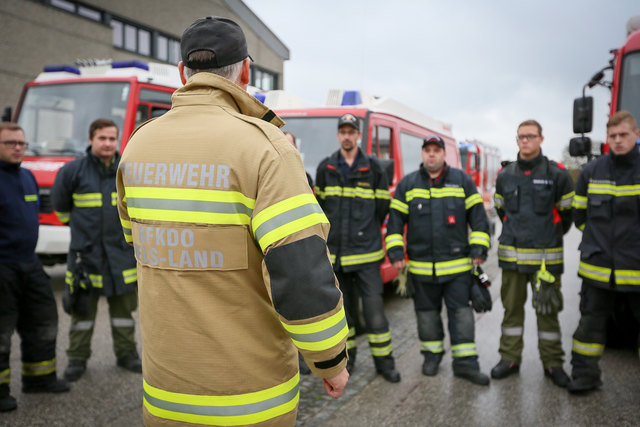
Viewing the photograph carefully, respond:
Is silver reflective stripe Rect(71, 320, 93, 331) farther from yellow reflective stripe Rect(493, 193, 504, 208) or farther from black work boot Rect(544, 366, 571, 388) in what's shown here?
black work boot Rect(544, 366, 571, 388)

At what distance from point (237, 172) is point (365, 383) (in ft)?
10.1

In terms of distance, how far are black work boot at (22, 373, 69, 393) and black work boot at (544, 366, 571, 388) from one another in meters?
3.80

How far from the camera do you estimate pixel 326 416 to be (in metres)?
3.58

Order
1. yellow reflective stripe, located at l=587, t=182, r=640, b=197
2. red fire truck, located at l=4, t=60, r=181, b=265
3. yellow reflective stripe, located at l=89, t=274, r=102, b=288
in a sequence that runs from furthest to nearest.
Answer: red fire truck, located at l=4, t=60, r=181, b=265 < yellow reflective stripe, located at l=89, t=274, r=102, b=288 < yellow reflective stripe, located at l=587, t=182, r=640, b=197

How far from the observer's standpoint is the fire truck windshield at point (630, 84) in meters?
5.25

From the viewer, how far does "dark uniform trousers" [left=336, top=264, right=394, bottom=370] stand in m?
4.36

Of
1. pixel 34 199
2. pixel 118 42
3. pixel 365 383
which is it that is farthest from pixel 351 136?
pixel 118 42

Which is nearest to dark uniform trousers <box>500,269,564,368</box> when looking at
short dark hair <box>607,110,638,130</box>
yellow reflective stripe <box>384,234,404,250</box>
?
yellow reflective stripe <box>384,234,404,250</box>

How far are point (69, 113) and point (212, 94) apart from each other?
664cm

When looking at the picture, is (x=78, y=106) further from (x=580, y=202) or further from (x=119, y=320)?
(x=580, y=202)

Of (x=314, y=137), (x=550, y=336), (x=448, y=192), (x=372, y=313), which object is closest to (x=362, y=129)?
(x=314, y=137)

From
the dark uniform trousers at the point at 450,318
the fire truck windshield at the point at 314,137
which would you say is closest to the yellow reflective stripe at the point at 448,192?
the dark uniform trousers at the point at 450,318

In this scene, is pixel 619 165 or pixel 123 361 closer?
pixel 619 165

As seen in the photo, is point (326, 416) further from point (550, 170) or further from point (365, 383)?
point (550, 170)
